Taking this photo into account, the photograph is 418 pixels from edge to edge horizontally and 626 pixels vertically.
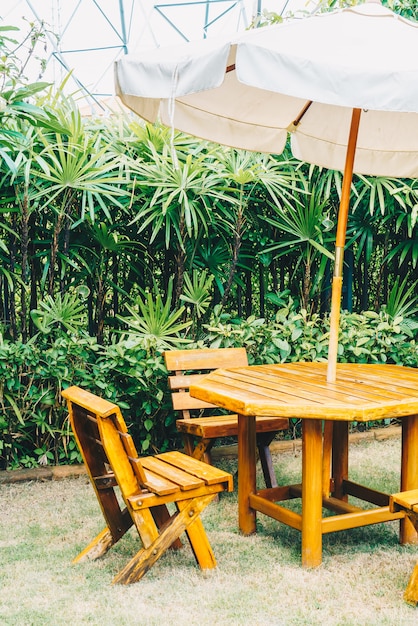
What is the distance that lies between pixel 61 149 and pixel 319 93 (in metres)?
1.97

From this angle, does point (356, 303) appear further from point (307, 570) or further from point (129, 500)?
point (129, 500)

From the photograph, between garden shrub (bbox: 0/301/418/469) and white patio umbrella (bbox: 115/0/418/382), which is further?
garden shrub (bbox: 0/301/418/469)

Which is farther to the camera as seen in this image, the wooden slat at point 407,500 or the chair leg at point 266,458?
the chair leg at point 266,458

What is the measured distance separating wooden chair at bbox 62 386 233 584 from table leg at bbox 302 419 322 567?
0.35 meters

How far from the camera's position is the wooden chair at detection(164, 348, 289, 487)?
11.5 feet

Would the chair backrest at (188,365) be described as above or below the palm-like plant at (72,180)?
below

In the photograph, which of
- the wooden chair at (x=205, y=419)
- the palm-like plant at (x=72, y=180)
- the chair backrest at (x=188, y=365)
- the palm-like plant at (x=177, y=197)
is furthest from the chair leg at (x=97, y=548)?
the palm-like plant at (x=177, y=197)

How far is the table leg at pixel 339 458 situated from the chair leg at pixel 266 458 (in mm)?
386

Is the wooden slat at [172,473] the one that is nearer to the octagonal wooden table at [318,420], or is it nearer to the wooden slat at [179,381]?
the octagonal wooden table at [318,420]

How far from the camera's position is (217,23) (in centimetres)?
1889

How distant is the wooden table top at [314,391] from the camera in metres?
2.57

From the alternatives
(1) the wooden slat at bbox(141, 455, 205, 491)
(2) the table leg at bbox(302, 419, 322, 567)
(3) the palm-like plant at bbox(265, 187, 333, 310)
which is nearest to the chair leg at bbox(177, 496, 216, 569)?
(1) the wooden slat at bbox(141, 455, 205, 491)

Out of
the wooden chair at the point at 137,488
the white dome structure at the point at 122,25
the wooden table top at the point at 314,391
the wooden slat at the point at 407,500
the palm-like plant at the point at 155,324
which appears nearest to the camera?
the wooden slat at the point at 407,500

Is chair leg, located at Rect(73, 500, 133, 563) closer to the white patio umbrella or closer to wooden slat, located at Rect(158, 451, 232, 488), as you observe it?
wooden slat, located at Rect(158, 451, 232, 488)
